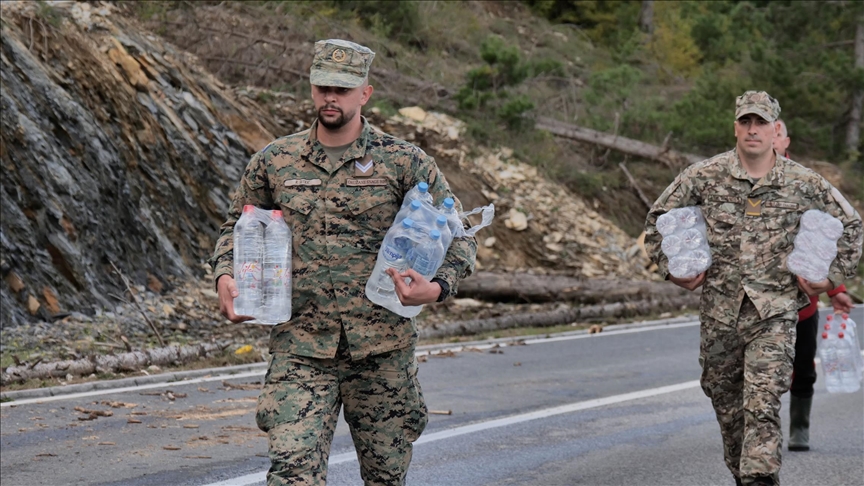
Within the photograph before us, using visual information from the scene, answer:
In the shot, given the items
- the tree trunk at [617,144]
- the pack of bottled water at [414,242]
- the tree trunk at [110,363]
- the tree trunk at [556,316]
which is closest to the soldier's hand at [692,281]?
the pack of bottled water at [414,242]

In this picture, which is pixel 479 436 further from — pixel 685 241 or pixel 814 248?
pixel 814 248

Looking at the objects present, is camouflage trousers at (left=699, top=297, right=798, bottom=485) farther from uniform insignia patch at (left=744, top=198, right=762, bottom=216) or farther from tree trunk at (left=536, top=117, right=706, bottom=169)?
tree trunk at (left=536, top=117, right=706, bottom=169)

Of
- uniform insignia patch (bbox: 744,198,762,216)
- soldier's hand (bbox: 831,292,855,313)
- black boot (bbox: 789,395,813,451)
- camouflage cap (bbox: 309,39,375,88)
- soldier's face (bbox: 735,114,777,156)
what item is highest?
camouflage cap (bbox: 309,39,375,88)

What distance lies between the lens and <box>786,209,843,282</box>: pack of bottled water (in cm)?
602

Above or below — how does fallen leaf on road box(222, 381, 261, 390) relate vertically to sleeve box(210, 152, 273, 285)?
below

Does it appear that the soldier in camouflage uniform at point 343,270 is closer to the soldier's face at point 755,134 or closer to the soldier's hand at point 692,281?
the soldier's hand at point 692,281

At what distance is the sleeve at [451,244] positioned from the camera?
4.53 meters

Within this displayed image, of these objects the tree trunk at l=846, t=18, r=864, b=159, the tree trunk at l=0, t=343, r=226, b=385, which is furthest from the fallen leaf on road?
the tree trunk at l=846, t=18, r=864, b=159

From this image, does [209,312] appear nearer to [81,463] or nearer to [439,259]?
[81,463]

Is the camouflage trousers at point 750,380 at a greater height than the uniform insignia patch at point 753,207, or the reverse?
the uniform insignia patch at point 753,207

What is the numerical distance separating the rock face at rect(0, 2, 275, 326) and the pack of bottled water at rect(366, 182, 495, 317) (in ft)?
26.3

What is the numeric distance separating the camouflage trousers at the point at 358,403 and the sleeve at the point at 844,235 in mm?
2663

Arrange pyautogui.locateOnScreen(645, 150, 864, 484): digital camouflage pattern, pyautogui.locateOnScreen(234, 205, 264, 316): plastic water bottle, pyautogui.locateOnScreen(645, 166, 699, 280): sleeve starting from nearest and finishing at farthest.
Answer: pyautogui.locateOnScreen(234, 205, 264, 316): plastic water bottle < pyautogui.locateOnScreen(645, 150, 864, 484): digital camouflage pattern < pyautogui.locateOnScreen(645, 166, 699, 280): sleeve

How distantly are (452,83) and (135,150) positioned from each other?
9875 millimetres
